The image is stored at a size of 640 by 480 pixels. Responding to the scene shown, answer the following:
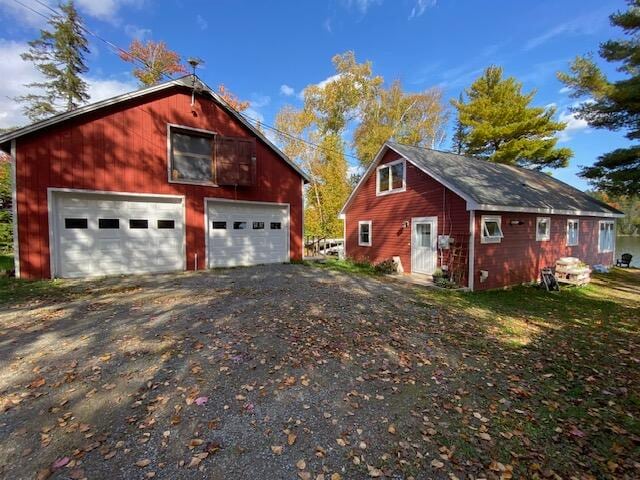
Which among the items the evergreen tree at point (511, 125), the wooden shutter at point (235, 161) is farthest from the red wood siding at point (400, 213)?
the evergreen tree at point (511, 125)

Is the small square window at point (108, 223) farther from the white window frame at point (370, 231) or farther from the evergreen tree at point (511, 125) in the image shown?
the evergreen tree at point (511, 125)

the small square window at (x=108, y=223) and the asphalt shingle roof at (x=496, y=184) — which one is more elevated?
the asphalt shingle roof at (x=496, y=184)

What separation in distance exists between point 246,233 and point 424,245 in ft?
20.9

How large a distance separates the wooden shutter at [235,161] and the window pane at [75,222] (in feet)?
12.6

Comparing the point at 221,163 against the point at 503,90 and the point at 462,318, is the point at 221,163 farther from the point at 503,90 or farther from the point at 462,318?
the point at 503,90

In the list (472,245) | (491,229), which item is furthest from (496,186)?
(472,245)

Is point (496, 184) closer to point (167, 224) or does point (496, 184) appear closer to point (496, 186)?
point (496, 186)

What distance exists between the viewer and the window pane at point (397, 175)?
11711 millimetres

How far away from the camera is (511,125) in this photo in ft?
66.6

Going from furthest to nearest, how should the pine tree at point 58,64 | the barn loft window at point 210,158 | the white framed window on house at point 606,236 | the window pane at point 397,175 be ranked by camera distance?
the pine tree at point 58,64 < the white framed window on house at point 606,236 < the window pane at point 397,175 < the barn loft window at point 210,158

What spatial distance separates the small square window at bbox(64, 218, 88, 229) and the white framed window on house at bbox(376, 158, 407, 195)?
10.0 meters

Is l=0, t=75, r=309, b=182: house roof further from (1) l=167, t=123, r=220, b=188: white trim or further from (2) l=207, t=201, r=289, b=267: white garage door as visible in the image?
(2) l=207, t=201, r=289, b=267: white garage door

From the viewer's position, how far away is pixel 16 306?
5.62 meters

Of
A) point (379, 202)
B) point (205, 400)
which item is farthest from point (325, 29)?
point (205, 400)
